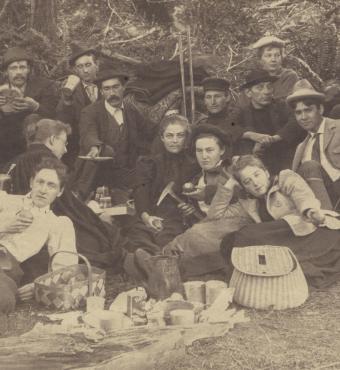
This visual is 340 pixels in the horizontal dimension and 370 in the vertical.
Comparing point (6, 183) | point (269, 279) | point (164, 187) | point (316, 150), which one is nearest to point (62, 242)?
point (6, 183)

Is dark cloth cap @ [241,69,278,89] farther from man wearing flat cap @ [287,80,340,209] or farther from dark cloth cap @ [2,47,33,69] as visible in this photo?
dark cloth cap @ [2,47,33,69]

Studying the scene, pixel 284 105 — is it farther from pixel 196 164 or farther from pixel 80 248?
pixel 80 248

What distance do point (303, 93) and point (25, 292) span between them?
289 cm

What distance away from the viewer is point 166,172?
6723 millimetres

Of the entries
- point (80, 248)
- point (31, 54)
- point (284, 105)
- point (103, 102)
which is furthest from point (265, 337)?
point (31, 54)

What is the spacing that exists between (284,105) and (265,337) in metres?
2.44

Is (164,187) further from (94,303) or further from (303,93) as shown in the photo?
(94,303)

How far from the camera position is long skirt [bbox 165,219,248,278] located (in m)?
6.40

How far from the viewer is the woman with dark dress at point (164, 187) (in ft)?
21.8

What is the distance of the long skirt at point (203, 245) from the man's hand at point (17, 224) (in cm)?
121

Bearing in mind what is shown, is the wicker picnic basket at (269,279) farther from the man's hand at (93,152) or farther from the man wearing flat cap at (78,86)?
the man wearing flat cap at (78,86)

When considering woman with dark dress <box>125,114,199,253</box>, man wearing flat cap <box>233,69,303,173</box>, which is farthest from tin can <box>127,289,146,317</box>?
man wearing flat cap <box>233,69,303,173</box>

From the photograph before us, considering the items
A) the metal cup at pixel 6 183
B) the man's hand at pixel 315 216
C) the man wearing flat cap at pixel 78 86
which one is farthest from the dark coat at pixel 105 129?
the man's hand at pixel 315 216

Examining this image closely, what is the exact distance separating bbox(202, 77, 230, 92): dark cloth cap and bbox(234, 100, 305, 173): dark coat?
0.97 feet
